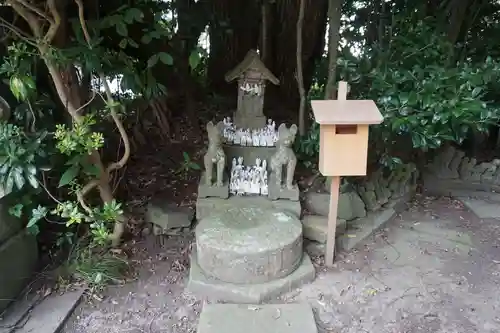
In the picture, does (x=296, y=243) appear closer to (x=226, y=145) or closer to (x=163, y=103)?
(x=226, y=145)

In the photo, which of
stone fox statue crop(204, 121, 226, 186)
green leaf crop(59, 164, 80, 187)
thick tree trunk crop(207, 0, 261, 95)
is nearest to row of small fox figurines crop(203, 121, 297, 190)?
stone fox statue crop(204, 121, 226, 186)

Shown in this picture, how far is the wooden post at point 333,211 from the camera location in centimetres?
327

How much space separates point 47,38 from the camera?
2877mm

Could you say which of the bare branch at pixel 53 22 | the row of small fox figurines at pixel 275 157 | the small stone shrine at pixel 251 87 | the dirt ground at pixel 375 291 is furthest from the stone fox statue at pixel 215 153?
the bare branch at pixel 53 22

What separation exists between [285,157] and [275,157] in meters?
0.09

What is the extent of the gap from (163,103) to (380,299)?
10.2 ft

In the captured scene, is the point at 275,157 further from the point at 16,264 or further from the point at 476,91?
the point at 16,264

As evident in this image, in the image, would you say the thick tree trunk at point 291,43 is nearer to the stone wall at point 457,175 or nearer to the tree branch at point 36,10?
the stone wall at point 457,175

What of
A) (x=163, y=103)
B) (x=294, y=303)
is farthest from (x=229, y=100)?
(x=294, y=303)

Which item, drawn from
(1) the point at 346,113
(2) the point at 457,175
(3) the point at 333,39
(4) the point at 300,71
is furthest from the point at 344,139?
(2) the point at 457,175

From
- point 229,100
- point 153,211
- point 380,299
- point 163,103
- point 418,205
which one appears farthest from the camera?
point 229,100

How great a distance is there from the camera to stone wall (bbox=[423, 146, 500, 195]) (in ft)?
16.5

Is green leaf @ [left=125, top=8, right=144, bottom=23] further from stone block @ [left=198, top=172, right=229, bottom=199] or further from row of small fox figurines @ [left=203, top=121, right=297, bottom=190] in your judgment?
stone block @ [left=198, top=172, right=229, bottom=199]

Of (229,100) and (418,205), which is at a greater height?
(229,100)
